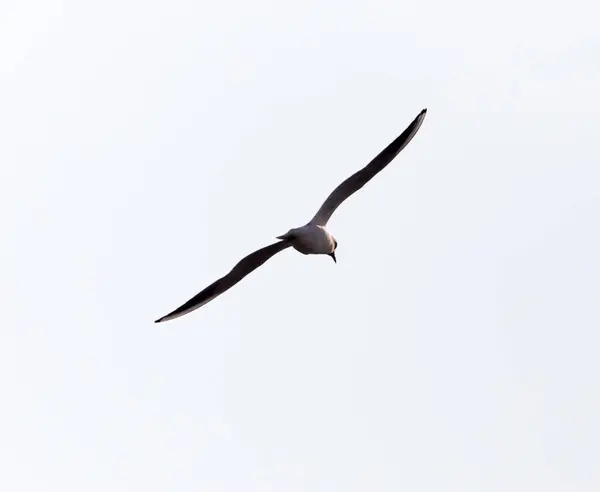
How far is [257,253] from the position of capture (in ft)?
78.5

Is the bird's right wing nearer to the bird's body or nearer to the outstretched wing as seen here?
the bird's body

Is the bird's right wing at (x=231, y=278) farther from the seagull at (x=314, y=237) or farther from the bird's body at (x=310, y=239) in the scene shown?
the bird's body at (x=310, y=239)

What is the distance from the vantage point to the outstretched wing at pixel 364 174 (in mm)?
24812

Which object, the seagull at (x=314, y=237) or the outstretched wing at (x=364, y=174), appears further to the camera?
the outstretched wing at (x=364, y=174)

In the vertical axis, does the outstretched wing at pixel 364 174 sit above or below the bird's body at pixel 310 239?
above

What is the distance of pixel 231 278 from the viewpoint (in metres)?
24.3

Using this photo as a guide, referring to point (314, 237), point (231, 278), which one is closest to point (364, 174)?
point (314, 237)

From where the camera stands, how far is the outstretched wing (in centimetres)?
2481

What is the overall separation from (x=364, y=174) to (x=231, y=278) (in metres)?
4.23

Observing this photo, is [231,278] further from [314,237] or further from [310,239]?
[314,237]

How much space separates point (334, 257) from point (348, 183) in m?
2.66

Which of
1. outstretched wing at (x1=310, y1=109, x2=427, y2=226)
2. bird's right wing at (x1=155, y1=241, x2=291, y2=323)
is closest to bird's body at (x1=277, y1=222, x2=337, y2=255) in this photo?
bird's right wing at (x1=155, y1=241, x2=291, y2=323)

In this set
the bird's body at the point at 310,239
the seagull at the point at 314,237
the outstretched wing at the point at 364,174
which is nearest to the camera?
the bird's body at the point at 310,239

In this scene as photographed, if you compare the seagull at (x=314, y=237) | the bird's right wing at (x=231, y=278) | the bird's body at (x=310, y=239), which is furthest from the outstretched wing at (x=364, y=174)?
the bird's right wing at (x=231, y=278)
